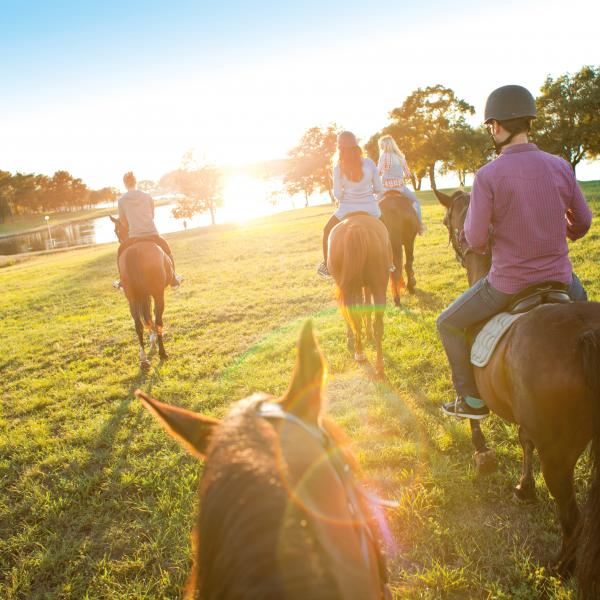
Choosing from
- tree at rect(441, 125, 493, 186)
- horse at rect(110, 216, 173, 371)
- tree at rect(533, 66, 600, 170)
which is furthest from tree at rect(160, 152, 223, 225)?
horse at rect(110, 216, 173, 371)

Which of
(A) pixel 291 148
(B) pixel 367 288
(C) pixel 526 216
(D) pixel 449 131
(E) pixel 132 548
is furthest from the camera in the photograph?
(A) pixel 291 148

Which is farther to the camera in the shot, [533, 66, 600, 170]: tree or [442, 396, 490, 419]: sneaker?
[533, 66, 600, 170]: tree

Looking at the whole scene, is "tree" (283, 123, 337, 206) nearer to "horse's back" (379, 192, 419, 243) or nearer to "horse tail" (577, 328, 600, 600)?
"horse's back" (379, 192, 419, 243)

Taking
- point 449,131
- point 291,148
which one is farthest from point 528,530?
point 291,148

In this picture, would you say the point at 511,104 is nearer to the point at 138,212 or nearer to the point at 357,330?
the point at 357,330

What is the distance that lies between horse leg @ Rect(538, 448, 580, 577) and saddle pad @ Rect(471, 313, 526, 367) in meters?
0.77

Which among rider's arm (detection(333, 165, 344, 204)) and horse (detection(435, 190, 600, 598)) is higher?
rider's arm (detection(333, 165, 344, 204))

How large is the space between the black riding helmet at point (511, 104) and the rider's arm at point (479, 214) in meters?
0.48

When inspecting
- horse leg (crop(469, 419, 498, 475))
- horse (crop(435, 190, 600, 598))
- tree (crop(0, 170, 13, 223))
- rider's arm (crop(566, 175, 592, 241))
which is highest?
tree (crop(0, 170, 13, 223))

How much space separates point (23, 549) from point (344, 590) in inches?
180

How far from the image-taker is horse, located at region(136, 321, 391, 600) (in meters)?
0.84

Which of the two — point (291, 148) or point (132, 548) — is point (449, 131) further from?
point (132, 548)

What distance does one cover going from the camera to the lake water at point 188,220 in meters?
67.6

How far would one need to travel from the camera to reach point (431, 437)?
16.1 feet
